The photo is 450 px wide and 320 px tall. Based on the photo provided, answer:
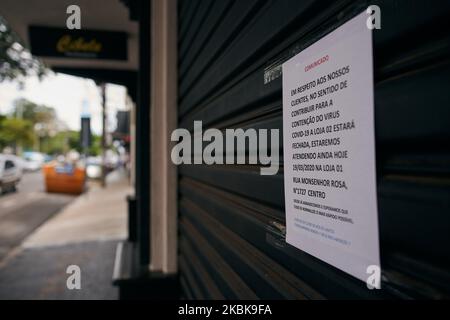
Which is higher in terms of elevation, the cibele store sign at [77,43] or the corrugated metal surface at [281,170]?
the cibele store sign at [77,43]

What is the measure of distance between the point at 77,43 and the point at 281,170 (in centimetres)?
540

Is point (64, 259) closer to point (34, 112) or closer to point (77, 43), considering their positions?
point (77, 43)

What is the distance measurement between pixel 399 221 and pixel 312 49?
24.1 inches

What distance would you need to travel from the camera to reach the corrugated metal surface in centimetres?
76

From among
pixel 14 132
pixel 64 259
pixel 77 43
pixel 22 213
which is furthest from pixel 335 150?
pixel 14 132

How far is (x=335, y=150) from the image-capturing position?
3.40 feet

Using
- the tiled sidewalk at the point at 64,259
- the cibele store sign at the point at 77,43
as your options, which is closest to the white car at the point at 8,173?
the tiled sidewalk at the point at 64,259

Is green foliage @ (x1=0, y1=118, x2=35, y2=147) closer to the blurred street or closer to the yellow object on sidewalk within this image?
the yellow object on sidewalk

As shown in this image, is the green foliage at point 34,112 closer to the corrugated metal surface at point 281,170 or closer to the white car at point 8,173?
the white car at point 8,173

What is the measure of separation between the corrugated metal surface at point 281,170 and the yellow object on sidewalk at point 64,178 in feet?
46.5

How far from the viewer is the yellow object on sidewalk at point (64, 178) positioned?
615 inches

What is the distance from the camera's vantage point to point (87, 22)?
5559mm

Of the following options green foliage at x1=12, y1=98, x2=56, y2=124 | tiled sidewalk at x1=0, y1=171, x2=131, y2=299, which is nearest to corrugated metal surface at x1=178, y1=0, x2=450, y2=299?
tiled sidewalk at x1=0, y1=171, x2=131, y2=299
